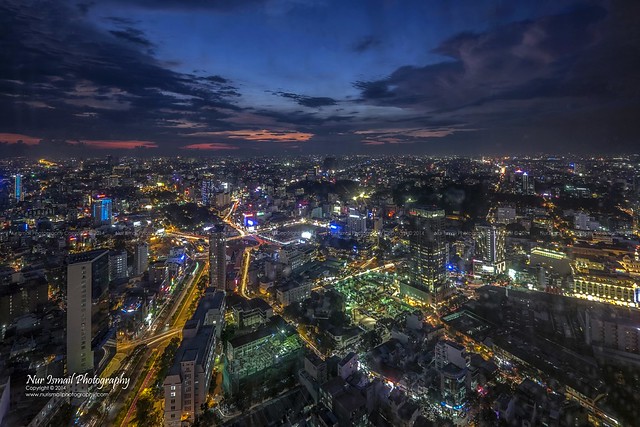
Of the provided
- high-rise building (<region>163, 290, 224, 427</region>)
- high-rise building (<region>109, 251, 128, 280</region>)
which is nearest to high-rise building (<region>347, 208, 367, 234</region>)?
high-rise building (<region>109, 251, 128, 280</region>)

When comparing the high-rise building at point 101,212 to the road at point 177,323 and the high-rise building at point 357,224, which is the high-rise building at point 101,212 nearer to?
the road at point 177,323

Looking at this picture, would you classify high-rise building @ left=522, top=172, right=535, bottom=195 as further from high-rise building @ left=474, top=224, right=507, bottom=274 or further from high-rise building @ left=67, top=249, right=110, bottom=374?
high-rise building @ left=67, top=249, right=110, bottom=374

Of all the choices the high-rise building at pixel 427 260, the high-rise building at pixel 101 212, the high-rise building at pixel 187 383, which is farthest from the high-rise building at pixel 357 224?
the high-rise building at pixel 101 212

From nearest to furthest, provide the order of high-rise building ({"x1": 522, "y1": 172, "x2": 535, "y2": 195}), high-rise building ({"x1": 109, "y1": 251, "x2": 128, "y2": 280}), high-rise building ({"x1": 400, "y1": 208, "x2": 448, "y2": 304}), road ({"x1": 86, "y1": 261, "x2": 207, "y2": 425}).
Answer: road ({"x1": 86, "y1": 261, "x2": 207, "y2": 425})
high-rise building ({"x1": 400, "y1": 208, "x2": 448, "y2": 304})
high-rise building ({"x1": 109, "y1": 251, "x2": 128, "y2": 280})
high-rise building ({"x1": 522, "y1": 172, "x2": 535, "y2": 195})

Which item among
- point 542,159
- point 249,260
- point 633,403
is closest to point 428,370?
point 633,403

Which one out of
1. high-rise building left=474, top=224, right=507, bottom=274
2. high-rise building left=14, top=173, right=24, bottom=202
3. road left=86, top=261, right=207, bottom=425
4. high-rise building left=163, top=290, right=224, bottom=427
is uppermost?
high-rise building left=14, top=173, right=24, bottom=202

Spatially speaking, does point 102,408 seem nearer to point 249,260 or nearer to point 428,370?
point 428,370
